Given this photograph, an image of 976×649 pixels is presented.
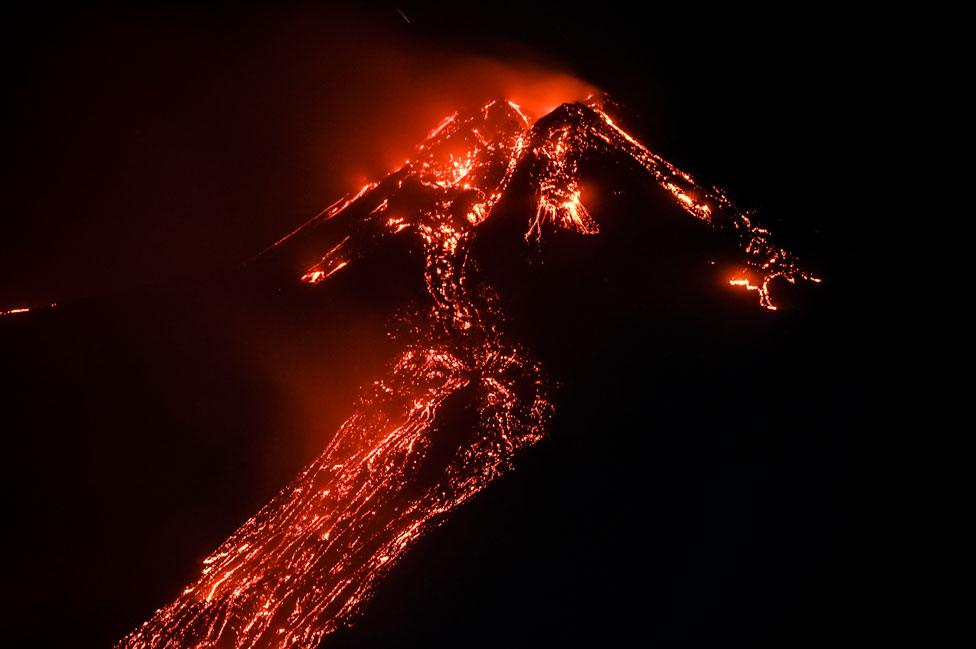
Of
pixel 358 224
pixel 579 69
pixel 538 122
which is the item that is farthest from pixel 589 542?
pixel 579 69

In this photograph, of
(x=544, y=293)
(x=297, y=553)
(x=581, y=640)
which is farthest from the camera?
(x=544, y=293)

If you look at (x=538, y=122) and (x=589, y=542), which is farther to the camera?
(x=538, y=122)

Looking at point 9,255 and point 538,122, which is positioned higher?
point 9,255

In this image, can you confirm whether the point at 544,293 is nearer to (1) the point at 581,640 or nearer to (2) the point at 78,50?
(1) the point at 581,640

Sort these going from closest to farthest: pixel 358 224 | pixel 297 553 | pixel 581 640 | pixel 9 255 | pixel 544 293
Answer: pixel 581 640
pixel 297 553
pixel 544 293
pixel 358 224
pixel 9 255

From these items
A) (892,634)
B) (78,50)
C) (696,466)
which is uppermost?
(78,50)

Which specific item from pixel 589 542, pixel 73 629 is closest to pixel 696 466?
pixel 589 542
